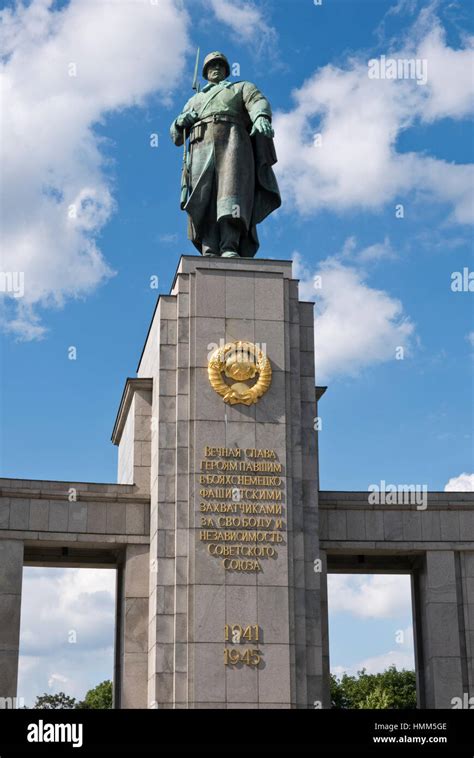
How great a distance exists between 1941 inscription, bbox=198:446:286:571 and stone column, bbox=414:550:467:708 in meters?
4.09

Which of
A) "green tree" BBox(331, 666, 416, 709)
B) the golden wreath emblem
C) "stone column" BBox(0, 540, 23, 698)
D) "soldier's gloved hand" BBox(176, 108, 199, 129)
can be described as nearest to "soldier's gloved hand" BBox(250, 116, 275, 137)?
"soldier's gloved hand" BBox(176, 108, 199, 129)

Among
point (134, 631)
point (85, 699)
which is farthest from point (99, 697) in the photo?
point (134, 631)

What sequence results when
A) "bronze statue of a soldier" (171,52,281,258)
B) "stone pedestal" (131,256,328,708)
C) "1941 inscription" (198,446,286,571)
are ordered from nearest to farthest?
"stone pedestal" (131,256,328,708), "1941 inscription" (198,446,286,571), "bronze statue of a soldier" (171,52,281,258)

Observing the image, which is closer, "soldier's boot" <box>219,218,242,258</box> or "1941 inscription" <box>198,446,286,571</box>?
"1941 inscription" <box>198,446,286,571</box>

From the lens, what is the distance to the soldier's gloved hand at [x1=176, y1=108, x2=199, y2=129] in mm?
27453

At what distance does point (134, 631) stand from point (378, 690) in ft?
149

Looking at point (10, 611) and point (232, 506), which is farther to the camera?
point (10, 611)

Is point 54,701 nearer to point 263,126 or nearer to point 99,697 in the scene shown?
point 99,697

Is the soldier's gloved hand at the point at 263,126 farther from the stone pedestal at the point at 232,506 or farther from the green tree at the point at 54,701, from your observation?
the green tree at the point at 54,701

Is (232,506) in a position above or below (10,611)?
above

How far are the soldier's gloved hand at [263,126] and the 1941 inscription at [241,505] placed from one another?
23.8 feet

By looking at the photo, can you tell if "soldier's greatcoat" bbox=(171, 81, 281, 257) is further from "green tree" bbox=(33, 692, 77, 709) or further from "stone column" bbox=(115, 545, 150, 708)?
"green tree" bbox=(33, 692, 77, 709)

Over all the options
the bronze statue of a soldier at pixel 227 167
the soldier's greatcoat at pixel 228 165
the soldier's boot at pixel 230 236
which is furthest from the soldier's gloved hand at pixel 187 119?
the soldier's boot at pixel 230 236

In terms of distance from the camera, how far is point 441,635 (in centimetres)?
2547
